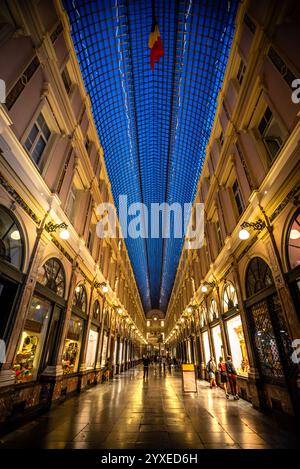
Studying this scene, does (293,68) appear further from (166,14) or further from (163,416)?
(166,14)

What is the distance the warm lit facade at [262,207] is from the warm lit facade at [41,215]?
7.90m

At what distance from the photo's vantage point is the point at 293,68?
20.7 ft

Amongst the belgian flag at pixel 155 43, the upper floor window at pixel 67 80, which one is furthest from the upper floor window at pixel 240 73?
the upper floor window at pixel 67 80

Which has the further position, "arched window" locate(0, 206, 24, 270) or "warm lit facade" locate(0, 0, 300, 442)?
"warm lit facade" locate(0, 0, 300, 442)

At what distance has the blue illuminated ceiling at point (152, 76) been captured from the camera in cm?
1466

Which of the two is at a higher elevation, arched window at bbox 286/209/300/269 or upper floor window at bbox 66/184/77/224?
upper floor window at bbox 66/184/77/224

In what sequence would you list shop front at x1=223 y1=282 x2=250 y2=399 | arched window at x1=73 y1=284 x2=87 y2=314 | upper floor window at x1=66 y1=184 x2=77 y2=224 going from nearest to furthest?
shop front at x1=223 y1=282 x2=250 y2=399 → upper floor window at x1=66 y1=184 x2=77 y2=224 → arched window at x1=73 y1=284 x2=87 y2=314

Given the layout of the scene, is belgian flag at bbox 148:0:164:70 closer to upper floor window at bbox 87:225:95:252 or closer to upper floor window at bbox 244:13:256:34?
upper floor window at bbox 244:13:256:34

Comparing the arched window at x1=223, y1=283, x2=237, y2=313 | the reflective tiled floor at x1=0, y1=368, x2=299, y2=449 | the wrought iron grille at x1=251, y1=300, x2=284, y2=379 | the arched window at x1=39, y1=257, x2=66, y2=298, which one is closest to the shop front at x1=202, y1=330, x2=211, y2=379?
the arched window at x1=223, y1=283, x2=237, y2=313

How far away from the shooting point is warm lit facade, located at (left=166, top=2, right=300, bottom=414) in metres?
6.41

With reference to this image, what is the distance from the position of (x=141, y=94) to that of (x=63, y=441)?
88.2 ft

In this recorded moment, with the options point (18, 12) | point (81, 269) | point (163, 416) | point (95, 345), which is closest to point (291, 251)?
point (163, 416)

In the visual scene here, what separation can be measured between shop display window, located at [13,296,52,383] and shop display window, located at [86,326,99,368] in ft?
18.8

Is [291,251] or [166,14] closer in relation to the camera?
[291,251]
